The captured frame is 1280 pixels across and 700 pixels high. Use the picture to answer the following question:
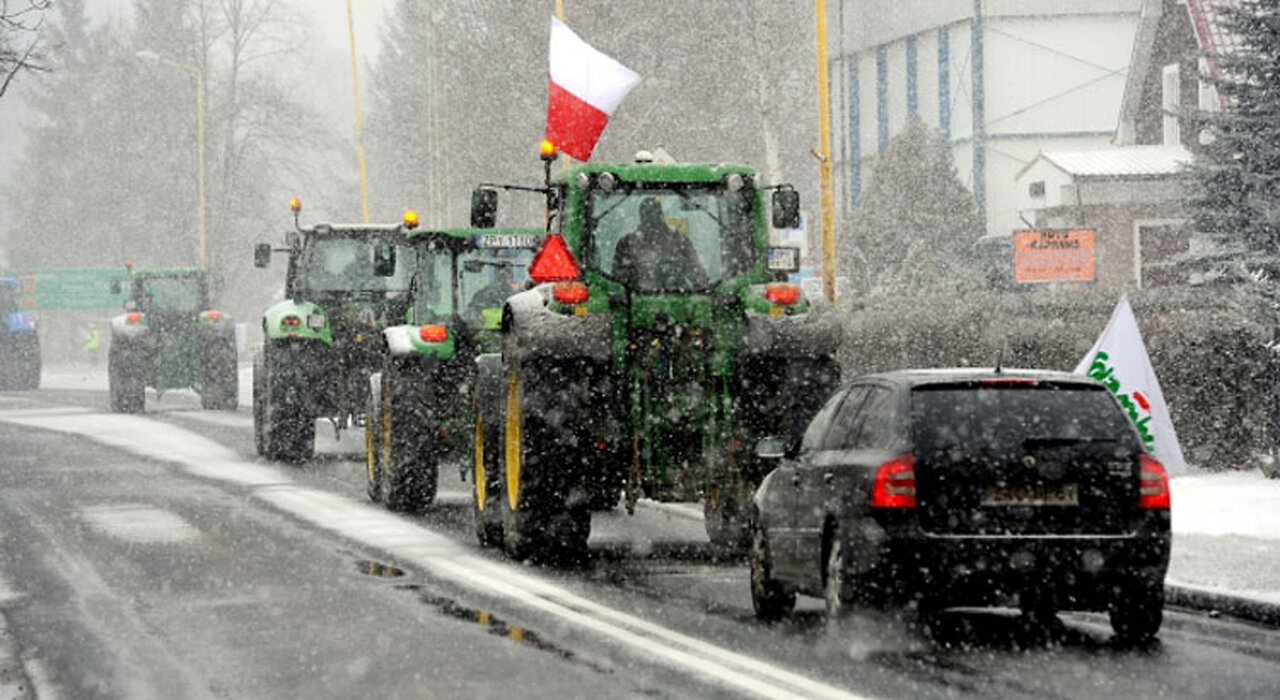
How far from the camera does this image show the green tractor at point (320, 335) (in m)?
23.8

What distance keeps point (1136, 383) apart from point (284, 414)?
1051 cm

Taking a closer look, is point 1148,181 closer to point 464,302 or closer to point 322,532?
point 464,302

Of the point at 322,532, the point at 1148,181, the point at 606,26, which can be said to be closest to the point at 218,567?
the point at 322,532

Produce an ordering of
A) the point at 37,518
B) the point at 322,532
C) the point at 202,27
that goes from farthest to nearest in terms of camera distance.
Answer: the point at 202,27 → the point at 37,518 → the point at 322,532

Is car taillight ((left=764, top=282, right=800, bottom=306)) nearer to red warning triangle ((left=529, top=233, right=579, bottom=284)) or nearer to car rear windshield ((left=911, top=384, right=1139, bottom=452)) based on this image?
red warning triangle ((left=529, top=233, right=579, bottom=284))

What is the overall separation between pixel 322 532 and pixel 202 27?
192 feet

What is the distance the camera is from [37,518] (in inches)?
720

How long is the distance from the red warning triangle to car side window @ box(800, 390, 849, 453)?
283 centimetres

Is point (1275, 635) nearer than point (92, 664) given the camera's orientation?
No

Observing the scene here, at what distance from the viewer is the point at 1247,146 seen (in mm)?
25969

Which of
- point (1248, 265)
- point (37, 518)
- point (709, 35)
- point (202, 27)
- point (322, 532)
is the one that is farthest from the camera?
point (202, 27)

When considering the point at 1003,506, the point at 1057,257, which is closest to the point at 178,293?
the point at 1057,257

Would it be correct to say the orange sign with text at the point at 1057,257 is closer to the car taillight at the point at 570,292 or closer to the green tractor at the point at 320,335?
the green tractor at the point at 320,335

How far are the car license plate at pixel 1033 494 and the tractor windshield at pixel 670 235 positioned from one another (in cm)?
484
